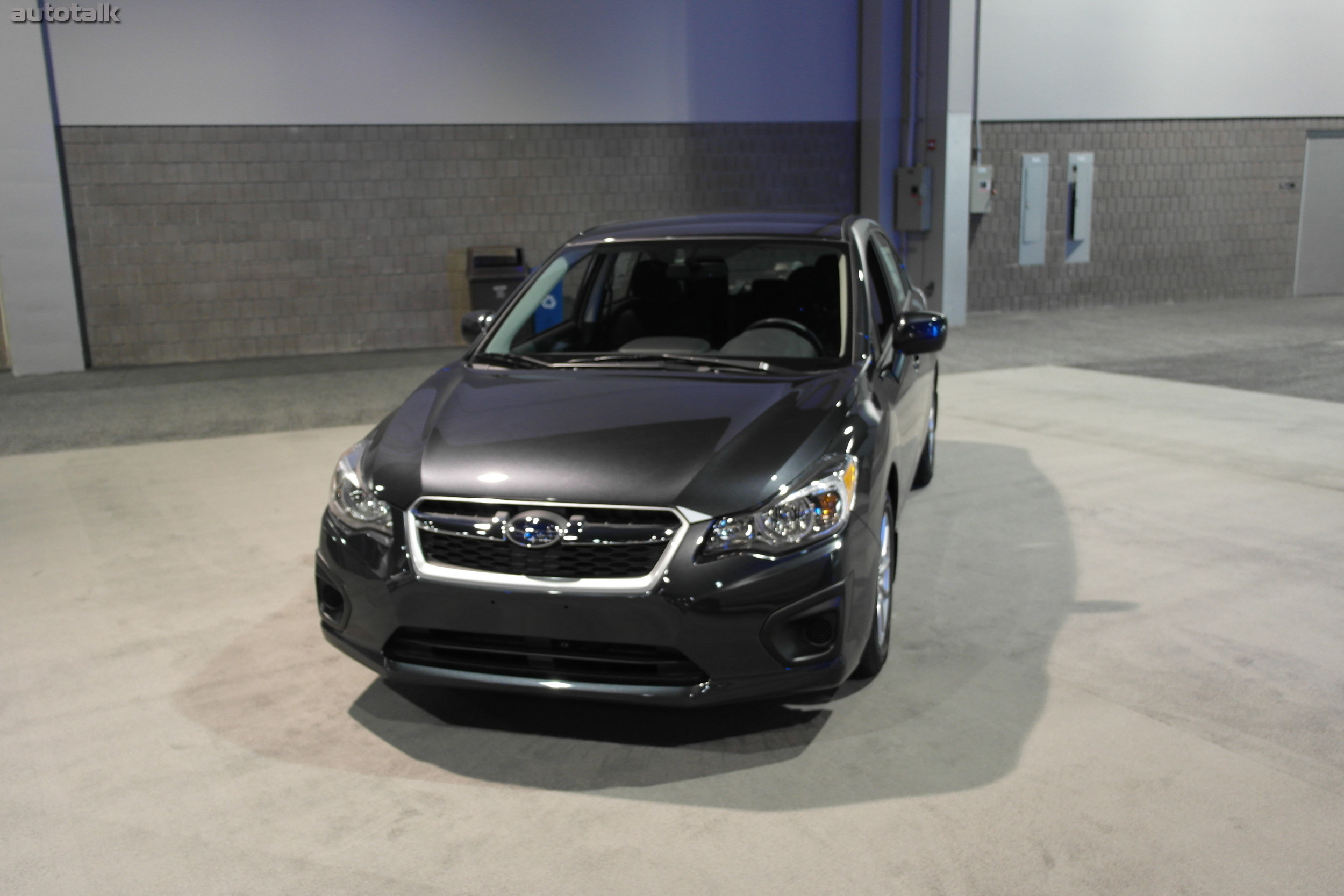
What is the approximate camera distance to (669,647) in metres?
2.78

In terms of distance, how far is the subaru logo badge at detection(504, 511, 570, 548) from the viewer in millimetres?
2803

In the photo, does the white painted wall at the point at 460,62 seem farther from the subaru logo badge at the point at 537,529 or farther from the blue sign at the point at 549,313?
the subaru logo badge at the point at 537,529

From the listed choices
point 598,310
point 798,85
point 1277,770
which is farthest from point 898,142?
point 1277,770

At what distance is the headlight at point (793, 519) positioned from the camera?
9.22ft

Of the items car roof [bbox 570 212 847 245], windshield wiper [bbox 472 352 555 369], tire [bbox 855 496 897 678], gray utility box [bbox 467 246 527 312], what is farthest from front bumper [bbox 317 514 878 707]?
gray utility box [bbox 467 246 527 312]

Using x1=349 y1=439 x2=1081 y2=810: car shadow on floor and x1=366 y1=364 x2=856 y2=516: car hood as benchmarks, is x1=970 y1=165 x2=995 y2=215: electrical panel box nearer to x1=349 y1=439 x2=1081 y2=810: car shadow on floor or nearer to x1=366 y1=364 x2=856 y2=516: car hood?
x1=349 y1=439 x2=1081 y2=810: car shadow on floor

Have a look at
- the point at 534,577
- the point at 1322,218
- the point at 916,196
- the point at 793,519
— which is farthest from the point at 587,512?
the point at 1322,218

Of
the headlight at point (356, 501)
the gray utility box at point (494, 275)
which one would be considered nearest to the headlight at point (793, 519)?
the headlight at point (356, 501)

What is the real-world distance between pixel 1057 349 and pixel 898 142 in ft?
11.8

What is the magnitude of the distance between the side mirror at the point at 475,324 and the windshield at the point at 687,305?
20 centimetres

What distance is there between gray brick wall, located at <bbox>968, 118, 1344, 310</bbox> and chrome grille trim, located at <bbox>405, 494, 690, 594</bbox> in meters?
11.8

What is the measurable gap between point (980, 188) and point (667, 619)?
11.4 metres

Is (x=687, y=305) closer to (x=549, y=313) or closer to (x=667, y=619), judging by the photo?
(x=549, y=313)

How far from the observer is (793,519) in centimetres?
289
